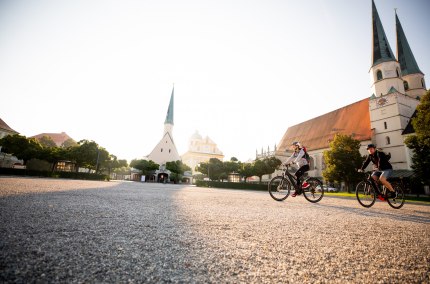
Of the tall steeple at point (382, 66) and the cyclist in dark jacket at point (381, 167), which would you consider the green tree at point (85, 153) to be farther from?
the tall steeple at point (382, 66)

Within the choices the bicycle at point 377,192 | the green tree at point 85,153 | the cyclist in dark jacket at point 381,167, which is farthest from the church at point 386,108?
the green tree at point 85,153

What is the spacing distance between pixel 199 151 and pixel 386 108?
65.6 m

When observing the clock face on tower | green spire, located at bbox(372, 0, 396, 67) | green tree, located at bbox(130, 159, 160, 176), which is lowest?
green tree, located at bbox(130, 159, 160, 176)

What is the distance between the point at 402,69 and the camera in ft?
136

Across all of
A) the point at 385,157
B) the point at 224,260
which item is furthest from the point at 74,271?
the point at 385,157

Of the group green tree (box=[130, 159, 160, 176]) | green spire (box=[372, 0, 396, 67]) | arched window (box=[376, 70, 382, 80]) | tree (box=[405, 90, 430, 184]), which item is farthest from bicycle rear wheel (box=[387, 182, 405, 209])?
green tree (box=[130, 159, 160, 176])

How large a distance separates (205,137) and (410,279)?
91.9 m

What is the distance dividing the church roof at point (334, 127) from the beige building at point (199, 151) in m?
36.7

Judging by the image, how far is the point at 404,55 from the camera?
42.0 m

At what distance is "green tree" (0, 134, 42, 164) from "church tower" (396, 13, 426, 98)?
70.4 m

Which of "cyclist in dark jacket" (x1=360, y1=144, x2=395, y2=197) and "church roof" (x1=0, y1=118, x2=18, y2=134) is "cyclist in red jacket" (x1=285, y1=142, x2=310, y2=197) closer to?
"cyclist in dark jacket" (x1=360, y1=144, x2=395, y2=197)

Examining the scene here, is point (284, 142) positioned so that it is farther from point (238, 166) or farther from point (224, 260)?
point (224, 260)

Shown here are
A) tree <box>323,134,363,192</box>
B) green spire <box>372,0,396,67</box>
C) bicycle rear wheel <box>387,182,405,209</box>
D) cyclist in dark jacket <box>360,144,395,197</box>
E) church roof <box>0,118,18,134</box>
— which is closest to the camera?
cyclist in dark jacket <box>360,144,395,197</box>

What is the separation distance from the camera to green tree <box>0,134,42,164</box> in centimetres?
3447
